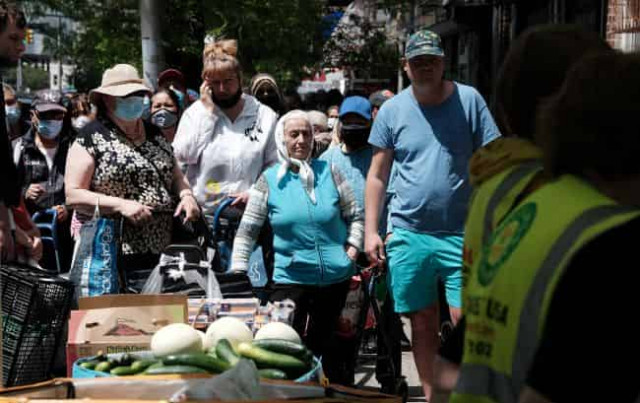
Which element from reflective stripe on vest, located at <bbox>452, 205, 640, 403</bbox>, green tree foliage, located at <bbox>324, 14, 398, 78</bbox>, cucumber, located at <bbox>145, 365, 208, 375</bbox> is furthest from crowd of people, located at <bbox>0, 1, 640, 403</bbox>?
green tree foliage, located at <bbox>324, 14, 398, 78</bbox>

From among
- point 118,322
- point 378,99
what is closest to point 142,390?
point 118,322

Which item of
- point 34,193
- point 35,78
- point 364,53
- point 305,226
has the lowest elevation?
point 35,78

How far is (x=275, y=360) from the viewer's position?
4.30m

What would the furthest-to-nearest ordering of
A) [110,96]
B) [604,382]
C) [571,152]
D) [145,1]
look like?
1. [145,1]
2. [110,96]
3. [571,152]
4. [604,382]

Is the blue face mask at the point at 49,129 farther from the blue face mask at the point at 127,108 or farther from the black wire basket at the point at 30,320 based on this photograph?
the black wire basket at the point at 30,320

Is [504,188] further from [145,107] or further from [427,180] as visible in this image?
[145,107]

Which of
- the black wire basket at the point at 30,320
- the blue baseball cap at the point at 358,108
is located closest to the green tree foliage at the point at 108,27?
the blue baseball cap at the point at 358,108

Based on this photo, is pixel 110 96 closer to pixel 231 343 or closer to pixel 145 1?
pixel 231 343

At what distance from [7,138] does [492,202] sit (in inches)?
107

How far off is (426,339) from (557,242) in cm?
387

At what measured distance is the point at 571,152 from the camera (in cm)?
209

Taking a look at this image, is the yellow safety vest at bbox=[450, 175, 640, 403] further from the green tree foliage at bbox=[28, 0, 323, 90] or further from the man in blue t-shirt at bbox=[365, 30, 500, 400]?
the green tree foliage at bbox=[28, 0, 323, 90]

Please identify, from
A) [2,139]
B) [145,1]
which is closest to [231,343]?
[2,139]

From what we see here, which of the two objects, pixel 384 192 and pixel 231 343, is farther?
pixel 384 192
